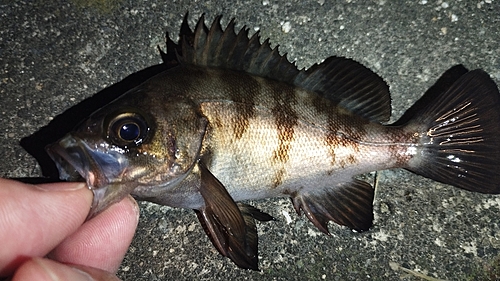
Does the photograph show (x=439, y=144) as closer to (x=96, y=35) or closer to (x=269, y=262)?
(x=269, y=262)

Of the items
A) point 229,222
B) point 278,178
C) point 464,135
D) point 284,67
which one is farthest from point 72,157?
point 464,135

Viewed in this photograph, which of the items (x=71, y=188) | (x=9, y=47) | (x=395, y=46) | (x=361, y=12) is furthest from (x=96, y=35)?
(x=395, y=46)

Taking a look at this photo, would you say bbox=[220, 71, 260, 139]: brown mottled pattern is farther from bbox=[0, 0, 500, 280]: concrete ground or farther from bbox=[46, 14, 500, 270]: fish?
bbox=[0, 0, 500, 280]: concrete ground

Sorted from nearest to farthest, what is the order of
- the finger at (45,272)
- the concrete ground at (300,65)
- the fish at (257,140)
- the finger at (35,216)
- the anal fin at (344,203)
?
1. the finger at (45,272)
2. the finger at (35,216)
3. the fish at (257,140)
4. the anal fin at (344,203)
5. the concrete ground at (300,65)

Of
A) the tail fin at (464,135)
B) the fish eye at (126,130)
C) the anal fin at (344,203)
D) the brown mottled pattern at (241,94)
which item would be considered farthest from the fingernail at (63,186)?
the tail fin at (464,135)

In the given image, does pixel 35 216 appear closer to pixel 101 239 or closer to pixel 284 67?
pixel 101 239

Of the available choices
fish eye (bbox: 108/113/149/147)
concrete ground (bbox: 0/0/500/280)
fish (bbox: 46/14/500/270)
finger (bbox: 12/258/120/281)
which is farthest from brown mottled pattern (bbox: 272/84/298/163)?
finger (bbox: 12/258/120/281)

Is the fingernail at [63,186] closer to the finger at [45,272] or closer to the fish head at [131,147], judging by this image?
the fish head at [131,147]

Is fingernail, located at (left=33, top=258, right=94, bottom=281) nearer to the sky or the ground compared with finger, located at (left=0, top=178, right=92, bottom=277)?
nearer to the ground
